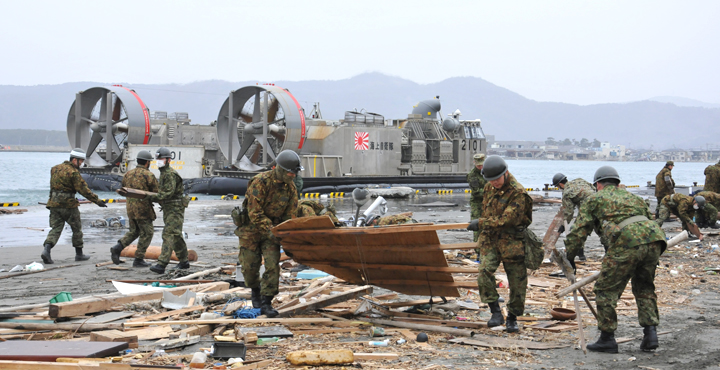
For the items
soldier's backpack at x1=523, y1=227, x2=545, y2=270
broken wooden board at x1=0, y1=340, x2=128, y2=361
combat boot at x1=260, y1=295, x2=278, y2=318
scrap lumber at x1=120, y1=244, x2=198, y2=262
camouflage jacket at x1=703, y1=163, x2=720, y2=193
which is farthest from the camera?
camouflage jacket at x1=703, y1=163, x2=720, y2=193

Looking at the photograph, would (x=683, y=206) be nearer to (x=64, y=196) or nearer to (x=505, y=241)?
(x=505, y=241)

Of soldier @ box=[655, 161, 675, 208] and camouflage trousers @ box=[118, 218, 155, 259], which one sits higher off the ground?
soldier @ box=[655, 161, 675, 208]

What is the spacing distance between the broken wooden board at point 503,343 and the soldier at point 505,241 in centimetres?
38

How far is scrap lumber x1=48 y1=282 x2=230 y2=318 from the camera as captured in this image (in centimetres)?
535

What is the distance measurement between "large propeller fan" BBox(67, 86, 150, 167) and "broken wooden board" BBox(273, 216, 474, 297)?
82.8ft

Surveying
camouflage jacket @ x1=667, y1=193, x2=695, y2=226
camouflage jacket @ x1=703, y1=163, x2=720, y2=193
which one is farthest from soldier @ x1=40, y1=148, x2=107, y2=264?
camouflage jacket @ x1=703, y1=163, x2=720, y2=193

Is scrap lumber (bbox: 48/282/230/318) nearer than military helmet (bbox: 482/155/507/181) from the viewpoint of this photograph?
Yes

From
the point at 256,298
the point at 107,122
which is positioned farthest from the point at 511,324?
the point at 107,122

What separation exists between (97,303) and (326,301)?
203 cm

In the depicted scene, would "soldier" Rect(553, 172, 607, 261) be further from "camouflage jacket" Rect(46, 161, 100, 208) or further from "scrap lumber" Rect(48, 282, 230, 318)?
"camouflage jacket" Rect(46, 161, 100, 208)

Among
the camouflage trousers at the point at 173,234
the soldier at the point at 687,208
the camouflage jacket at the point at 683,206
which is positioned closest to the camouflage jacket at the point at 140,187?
the camouflage trousers at the point at 173,234

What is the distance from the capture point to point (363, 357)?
4.52 m

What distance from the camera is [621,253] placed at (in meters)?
4.76

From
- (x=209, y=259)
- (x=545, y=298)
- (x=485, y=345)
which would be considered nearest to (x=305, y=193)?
(x=209, y=259)
